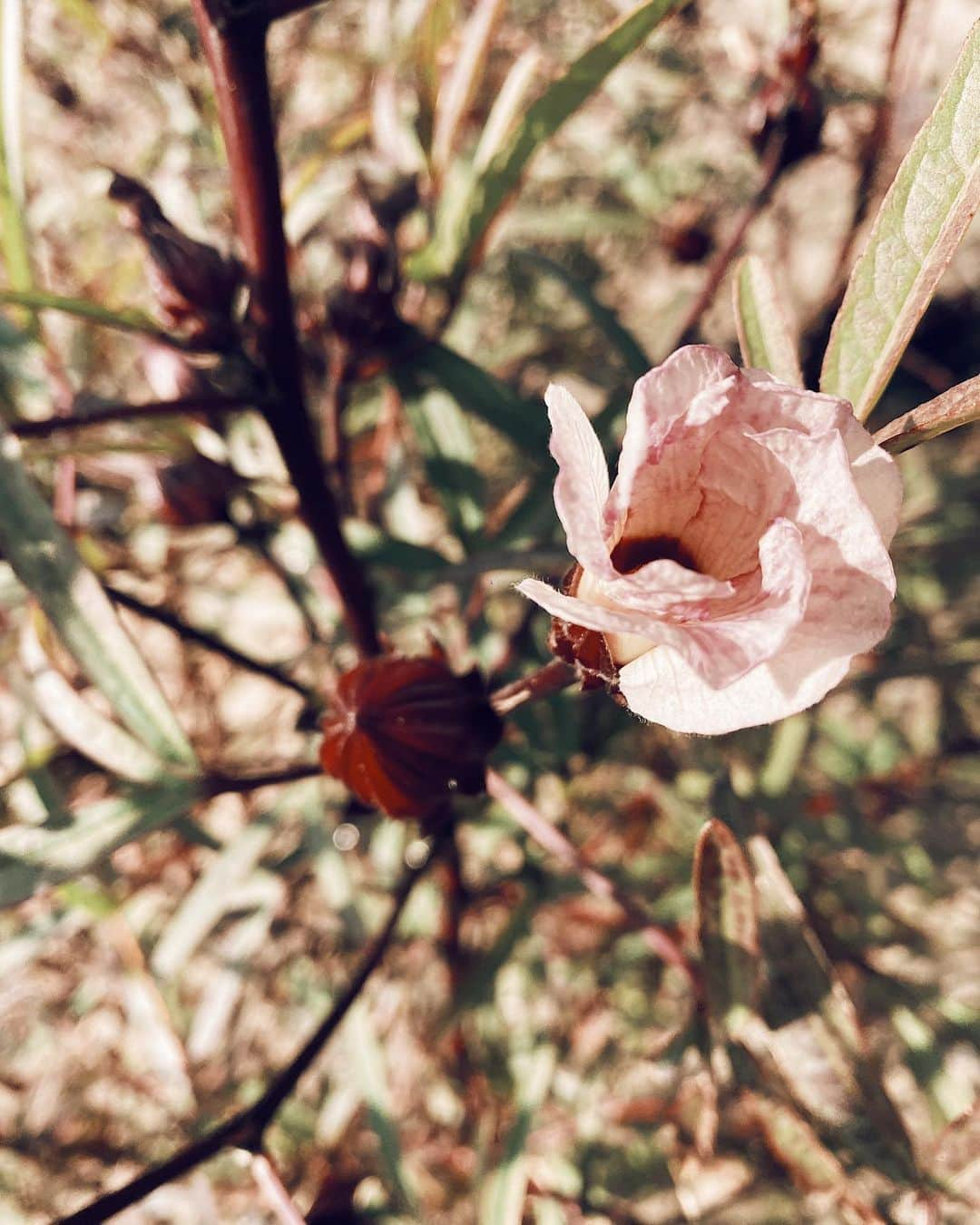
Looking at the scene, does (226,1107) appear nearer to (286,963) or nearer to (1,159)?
(286,963)

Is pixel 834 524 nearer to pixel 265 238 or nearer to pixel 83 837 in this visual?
pixel 265 238

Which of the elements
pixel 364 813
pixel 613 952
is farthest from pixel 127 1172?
pixel 364 813

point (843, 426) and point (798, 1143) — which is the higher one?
point (843, 426)

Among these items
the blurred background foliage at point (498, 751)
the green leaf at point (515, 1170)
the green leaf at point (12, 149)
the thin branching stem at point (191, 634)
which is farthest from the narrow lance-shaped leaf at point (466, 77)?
the green leaf at point (515, 1170)

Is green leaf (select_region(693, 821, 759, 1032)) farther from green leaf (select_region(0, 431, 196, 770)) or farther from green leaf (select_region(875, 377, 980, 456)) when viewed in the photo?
green leaf (select_region(0, 431, 196, 770))

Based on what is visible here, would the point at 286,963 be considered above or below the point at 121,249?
below

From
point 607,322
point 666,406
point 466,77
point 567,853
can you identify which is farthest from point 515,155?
point 567,853
